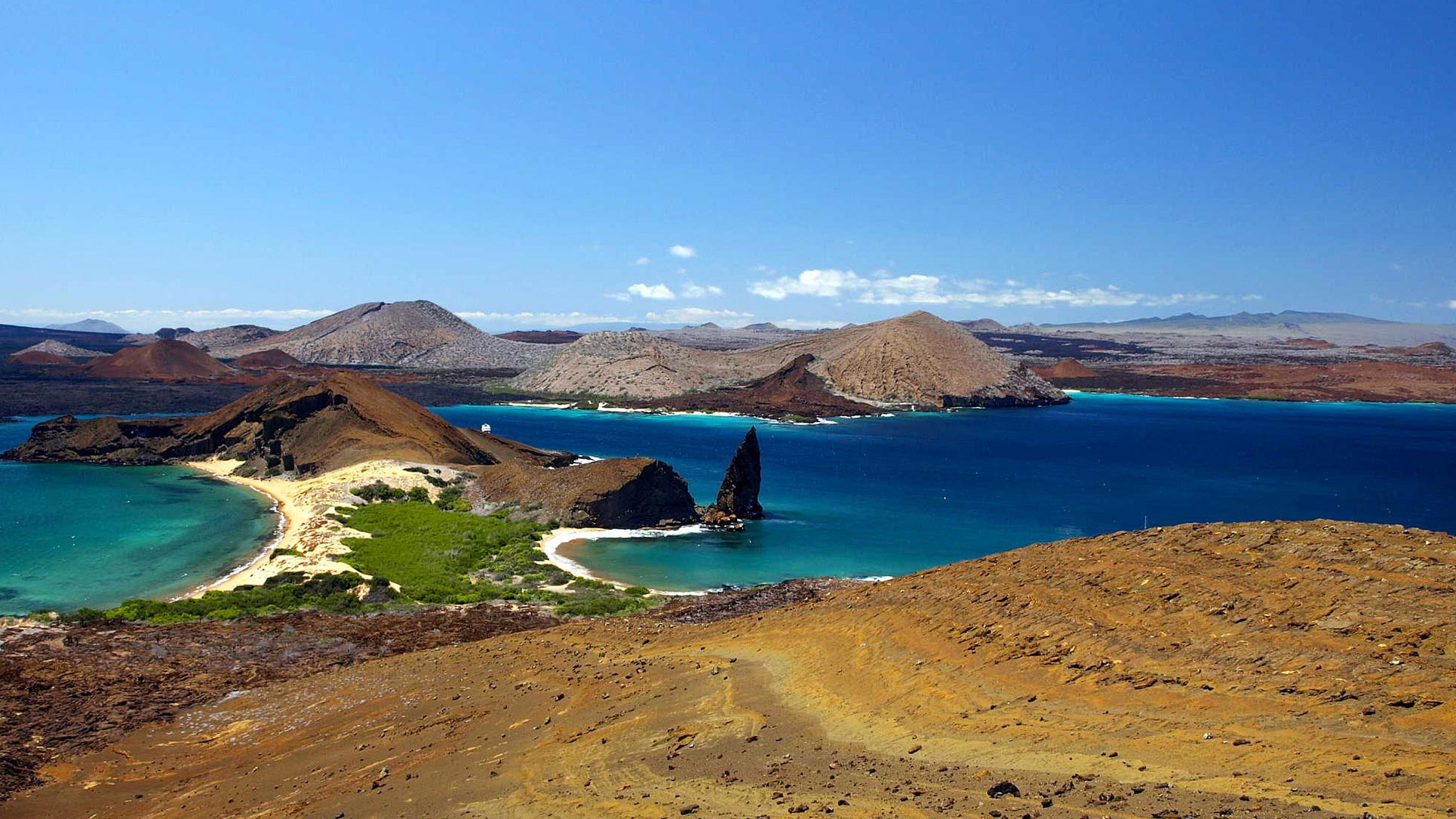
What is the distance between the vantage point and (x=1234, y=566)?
54.3ft

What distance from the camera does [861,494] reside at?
59.7m

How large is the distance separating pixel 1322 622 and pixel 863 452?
69.6 m

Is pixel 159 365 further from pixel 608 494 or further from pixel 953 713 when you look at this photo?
pixel 953 713

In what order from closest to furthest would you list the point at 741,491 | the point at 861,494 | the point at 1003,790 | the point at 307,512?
the point at 1003,790 → the point at 307,512 → the point at 741,491 → the point at 861,494

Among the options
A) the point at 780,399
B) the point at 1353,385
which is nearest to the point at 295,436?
the point at 780,399

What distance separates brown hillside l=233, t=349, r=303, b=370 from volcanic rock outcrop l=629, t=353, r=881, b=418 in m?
94.8

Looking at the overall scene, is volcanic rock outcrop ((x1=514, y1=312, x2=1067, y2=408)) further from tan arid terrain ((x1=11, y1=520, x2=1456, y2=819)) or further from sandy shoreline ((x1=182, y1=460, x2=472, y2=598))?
tan arid terrain ((x1=11, y1=520, x2=1456, y2=819))

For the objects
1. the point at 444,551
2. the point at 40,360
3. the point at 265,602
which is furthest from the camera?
the point at 40,360

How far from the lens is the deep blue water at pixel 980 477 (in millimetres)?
42094

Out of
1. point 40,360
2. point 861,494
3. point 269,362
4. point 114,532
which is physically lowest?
point 861,494

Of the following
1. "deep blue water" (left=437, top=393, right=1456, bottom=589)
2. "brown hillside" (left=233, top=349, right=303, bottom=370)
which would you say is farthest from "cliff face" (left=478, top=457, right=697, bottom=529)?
"brown hillside" (left=233, top=349, right=303, bottom=370)

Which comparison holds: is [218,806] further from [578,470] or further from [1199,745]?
[578,470]

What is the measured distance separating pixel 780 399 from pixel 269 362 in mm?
121044

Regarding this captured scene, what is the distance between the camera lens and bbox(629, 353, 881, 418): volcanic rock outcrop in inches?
4921
